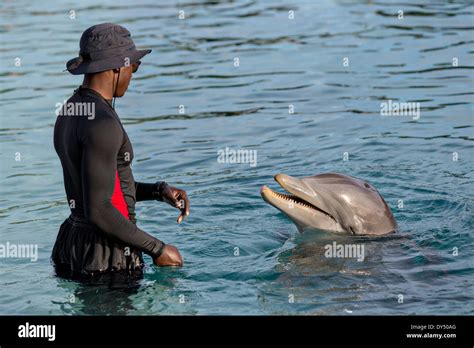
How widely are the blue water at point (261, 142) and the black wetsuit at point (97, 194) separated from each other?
Result: 0.73ft

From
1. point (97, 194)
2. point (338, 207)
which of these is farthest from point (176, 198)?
point (338, 207)

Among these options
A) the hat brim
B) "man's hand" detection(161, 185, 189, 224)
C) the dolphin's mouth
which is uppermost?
the hat brim

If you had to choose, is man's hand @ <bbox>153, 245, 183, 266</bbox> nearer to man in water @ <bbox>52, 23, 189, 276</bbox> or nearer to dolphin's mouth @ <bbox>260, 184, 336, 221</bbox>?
man in water @ <bbox>52, 23, 189, 276</bbox>

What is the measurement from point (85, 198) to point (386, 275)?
2.62 metres

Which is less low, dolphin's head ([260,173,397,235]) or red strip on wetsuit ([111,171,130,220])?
red strip on wetsuit ([111,171,130,220])

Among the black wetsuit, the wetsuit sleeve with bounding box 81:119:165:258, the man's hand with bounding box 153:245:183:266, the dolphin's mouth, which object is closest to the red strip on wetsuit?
the black wetsuit

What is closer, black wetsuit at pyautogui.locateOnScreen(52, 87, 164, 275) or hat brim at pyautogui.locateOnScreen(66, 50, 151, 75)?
black wetsuit at pyautogui.locateOnScreen(52, 87, 164, 275)

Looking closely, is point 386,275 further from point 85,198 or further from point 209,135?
point 209,135

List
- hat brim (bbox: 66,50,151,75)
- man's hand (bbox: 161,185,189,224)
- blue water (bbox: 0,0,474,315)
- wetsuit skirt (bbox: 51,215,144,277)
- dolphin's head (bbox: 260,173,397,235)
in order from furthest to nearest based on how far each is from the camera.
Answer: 1. dolphin's head (bbox: 260,173,397,235)
2. blue water (bbox: 0,0,474,315)
3. man's hand (bbox: 161,185,189,224)
4. wetsuit skirt (bbox: 51,215,144,277)
5. hat brim (bbox: 66,50,151,75)

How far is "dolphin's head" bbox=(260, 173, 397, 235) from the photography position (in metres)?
7.96

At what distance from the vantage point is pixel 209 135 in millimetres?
12383

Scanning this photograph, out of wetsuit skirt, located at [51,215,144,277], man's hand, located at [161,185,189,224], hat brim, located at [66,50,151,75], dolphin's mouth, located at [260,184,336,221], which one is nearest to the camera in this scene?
hat brim, located at [66,50,151,75]

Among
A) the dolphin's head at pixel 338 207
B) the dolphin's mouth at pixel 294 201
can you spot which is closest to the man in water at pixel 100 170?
the dolphin's mouth at pixel 294 201

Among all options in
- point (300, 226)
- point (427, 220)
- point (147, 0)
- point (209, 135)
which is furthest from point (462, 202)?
point (147, 0)
